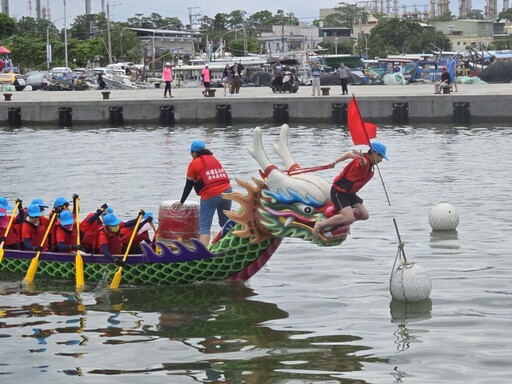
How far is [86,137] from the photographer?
43.8 m

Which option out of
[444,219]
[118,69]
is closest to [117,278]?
[444,219]

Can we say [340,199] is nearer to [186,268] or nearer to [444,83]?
[186,268]

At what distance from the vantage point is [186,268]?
650 inches

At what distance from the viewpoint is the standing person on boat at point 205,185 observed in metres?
17.0

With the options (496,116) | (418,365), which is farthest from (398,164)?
(418,365)

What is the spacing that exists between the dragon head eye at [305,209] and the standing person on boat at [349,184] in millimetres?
227

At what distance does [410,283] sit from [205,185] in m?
3.77

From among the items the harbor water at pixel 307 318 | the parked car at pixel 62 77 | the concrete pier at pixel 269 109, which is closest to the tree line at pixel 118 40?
the parked car at pixel 62 77

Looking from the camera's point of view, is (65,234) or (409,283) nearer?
(409,283)

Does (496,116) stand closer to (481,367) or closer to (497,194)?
(497,194)

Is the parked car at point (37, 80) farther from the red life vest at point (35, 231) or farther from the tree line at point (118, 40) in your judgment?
the red life vest at point (35, 231)

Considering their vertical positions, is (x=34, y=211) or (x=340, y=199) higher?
(x=340, y=199)

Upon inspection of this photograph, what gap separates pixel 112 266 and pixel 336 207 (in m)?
4.01

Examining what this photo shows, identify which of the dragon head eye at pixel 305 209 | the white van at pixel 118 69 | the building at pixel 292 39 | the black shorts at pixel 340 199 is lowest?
the dragon head eye at pixel 305 209
